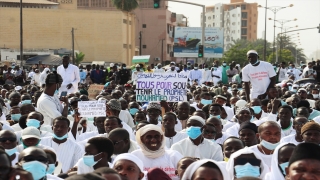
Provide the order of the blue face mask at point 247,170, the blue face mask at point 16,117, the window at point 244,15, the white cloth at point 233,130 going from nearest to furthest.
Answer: the blue face mask at point 247,170
the white cloth at point 233,130
the blue face mask at point 16,117
the window at point 244,15

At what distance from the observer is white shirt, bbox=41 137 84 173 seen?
827 centimetres

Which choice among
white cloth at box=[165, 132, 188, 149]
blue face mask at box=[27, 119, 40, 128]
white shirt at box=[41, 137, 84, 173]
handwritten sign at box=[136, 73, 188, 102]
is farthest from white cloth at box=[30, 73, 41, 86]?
white shirt at box=[41, 137, 84, 173]

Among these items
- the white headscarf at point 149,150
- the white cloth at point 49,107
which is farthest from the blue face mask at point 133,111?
the white headscarf at point 149,150

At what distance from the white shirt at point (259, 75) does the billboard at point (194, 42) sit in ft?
165

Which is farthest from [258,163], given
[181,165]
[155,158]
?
[155,158]

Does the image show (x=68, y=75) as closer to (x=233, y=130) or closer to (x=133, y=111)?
(x=133, y=111)

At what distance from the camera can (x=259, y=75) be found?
1301 centimetres

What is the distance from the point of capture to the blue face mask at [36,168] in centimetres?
514

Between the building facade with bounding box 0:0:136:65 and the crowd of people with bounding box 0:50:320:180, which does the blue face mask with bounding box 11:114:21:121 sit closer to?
the crowd of people with bounding box 0:50:320:180

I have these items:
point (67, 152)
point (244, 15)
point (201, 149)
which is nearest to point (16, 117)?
point (67, 152)

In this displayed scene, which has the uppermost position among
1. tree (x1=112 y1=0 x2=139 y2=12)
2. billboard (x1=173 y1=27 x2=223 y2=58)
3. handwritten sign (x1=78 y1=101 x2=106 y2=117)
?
tree (x1=112 y1=0 x2=139 y2=12)

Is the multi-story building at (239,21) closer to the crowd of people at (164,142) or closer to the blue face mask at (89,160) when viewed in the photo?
the crowd of people at (164,142)

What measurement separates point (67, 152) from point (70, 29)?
55826 millimetres

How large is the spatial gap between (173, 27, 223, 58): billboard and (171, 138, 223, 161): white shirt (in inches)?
2180
